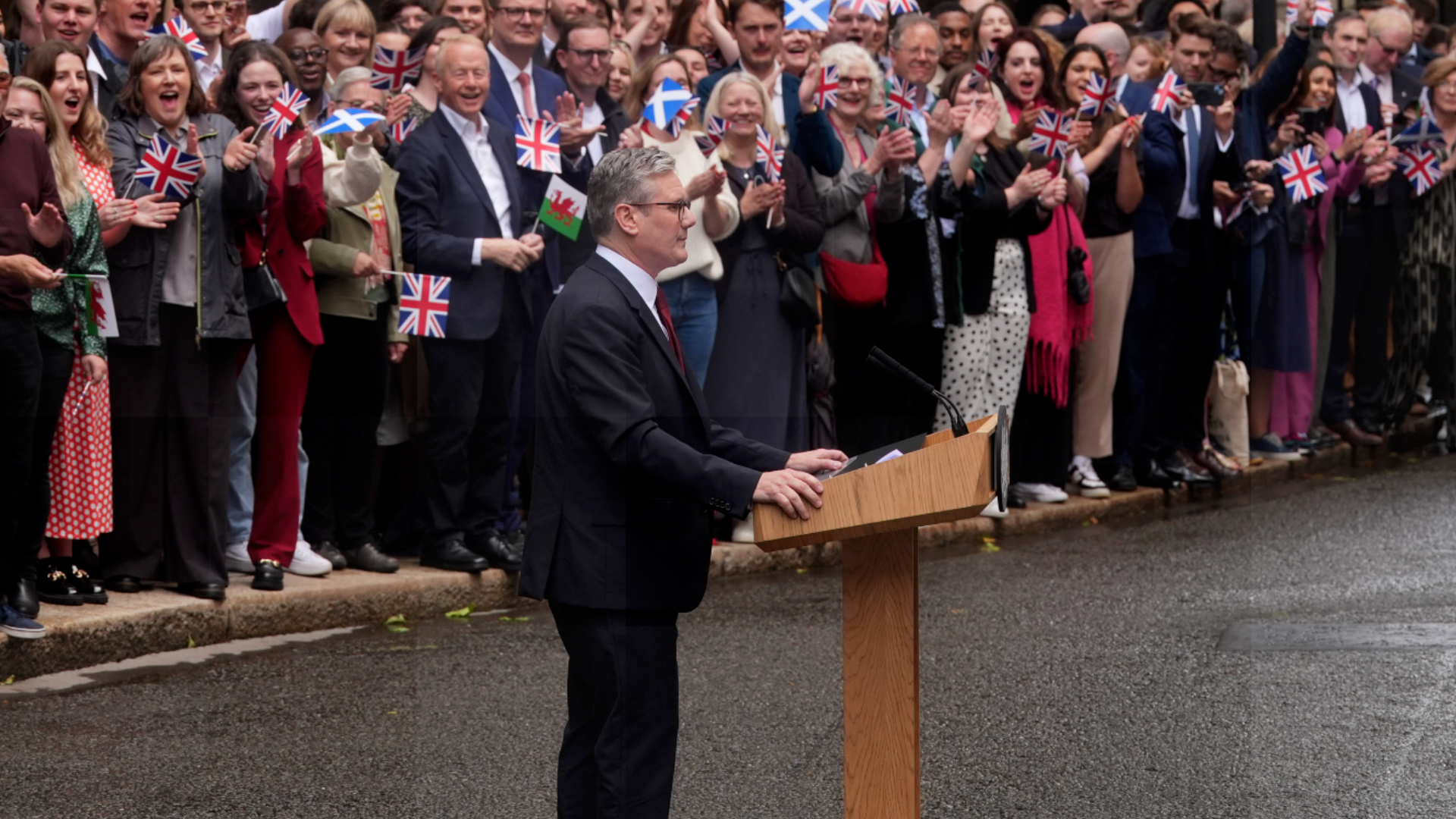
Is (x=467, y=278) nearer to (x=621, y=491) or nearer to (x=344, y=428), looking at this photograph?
(x=344, y=428)

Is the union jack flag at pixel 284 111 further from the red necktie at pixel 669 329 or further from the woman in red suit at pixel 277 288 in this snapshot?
the red necktie at pixel 669 329

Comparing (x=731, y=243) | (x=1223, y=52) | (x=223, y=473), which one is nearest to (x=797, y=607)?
(x=731, y=243)

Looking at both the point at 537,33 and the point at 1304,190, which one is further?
the point at 1304,190

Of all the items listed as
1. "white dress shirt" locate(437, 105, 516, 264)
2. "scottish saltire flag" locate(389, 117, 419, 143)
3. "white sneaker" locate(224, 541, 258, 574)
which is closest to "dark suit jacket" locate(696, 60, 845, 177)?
"white dress shirt" locate(437, 105, 516, 264)

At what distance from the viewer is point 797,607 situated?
915 centimetres

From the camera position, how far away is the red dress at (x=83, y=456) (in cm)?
800

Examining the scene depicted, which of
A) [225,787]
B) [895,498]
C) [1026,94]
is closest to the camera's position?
[895,498]

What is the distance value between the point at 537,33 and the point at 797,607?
3.24m

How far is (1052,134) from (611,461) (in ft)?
23.9

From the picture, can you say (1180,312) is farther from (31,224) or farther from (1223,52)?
(31,224)

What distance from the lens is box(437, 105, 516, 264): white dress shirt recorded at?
9.30 meters

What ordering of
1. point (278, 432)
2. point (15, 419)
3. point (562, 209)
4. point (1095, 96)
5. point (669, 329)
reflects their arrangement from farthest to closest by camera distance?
point (1095, 96)
point (562, 209)
point (278, 432)
point (15, 419)
point (669, 329)

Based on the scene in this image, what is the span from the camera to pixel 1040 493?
40.0 ft

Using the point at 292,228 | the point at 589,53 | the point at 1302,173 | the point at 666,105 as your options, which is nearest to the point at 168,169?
the point at 292,228
